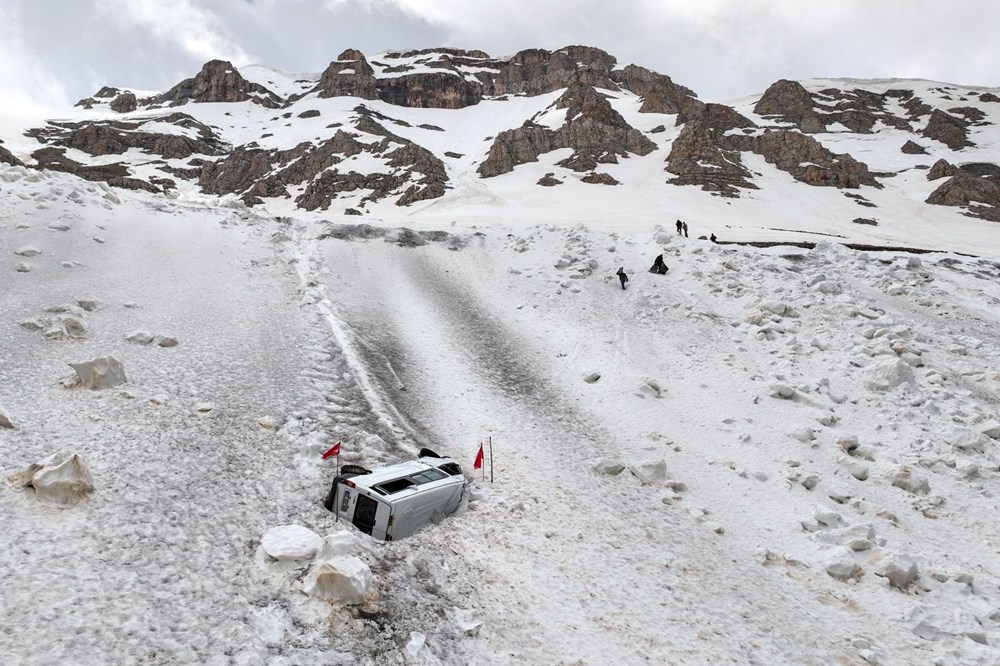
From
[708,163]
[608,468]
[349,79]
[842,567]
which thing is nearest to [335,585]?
[608,468]

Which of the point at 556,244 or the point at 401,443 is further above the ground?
the point at 556,244

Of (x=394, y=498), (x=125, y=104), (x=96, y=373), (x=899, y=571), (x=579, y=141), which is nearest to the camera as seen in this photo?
(x=394, y=498)

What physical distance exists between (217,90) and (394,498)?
176m

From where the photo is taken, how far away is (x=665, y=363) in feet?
55.9

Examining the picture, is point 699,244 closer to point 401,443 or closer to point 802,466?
point 802,466

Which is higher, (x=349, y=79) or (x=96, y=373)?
(x=349, y=79)

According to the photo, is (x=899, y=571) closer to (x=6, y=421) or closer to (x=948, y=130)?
(x=6, y=421)

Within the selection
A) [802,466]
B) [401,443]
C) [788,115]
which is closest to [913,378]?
[802,466]

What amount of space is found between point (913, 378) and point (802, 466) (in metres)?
6.00

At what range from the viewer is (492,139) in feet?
380

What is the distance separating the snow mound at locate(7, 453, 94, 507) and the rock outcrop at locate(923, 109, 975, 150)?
5075 inches

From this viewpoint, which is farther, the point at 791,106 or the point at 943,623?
the point at 791,106

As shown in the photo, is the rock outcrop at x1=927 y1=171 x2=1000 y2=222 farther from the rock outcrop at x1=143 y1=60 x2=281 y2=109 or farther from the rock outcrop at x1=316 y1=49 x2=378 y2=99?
the rock outcrop at x1=143 y1=60 x2=281 y2=109

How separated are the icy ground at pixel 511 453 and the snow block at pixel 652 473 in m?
0.04
